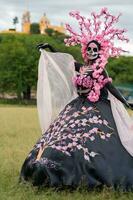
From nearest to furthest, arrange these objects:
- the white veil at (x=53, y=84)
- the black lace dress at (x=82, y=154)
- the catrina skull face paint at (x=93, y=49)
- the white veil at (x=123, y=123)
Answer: the black lace dress at (x=82, y=154)
the white veil at (x=123, y=123)
the catrina skull face paint at (x=93, y=49)
the white veil at (x=53, y=84)

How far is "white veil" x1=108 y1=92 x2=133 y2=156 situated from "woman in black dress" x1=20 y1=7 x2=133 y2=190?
24mm

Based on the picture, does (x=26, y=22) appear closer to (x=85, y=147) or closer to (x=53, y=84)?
(x=53, y=84)

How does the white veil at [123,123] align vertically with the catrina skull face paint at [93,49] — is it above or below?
below

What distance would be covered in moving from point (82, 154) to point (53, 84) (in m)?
1.36

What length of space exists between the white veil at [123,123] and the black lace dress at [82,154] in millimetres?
52

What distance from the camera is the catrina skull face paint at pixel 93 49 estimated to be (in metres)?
7.52

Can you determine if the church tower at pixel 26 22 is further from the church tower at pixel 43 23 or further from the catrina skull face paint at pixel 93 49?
the catrina skull face paint at pixel 93 49

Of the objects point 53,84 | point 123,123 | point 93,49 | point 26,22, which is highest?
point 93,49

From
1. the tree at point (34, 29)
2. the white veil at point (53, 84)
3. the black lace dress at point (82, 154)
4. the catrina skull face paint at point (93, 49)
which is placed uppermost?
the catrina skull face paint at point (93, 49)

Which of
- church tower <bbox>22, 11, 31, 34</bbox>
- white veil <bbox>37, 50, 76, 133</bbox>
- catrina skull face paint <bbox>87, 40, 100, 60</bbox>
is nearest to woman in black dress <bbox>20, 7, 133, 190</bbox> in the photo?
catrina skull face paint <bbox>87, 40, 100, 60</bbox>

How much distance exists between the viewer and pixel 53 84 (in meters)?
7.82

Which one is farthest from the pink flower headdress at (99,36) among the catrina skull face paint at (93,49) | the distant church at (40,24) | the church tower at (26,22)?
the church tower at (26,22)

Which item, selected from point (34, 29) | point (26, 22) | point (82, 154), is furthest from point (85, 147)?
point (26, 22)

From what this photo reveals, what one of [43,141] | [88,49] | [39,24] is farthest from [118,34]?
[39,24]
